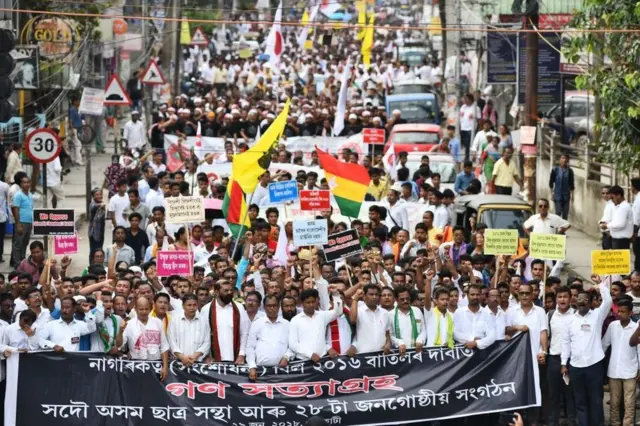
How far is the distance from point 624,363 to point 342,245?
121 inches

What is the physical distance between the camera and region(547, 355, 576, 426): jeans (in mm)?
16219

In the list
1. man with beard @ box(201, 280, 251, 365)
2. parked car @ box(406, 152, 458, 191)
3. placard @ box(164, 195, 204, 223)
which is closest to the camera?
man with beard @ box(201, 280, 251, 365)

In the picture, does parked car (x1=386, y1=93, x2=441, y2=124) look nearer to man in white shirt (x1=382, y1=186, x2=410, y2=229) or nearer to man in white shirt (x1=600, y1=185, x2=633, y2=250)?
man in white shirt (x1=382, y1=186, x2=410, y2=229)

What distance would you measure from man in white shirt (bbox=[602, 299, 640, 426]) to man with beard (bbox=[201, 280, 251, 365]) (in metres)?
3.41

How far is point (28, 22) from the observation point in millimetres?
31062

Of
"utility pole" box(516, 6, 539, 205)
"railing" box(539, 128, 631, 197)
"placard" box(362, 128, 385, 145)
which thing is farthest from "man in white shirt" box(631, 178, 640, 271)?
"placard" box(362, 128, 385, 145)

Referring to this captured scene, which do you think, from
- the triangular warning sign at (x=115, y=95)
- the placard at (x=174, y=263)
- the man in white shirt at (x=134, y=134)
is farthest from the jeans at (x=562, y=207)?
the placard at (x=174, y=263)

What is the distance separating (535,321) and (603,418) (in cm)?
109

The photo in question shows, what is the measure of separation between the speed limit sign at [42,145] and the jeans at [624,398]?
10135 mm

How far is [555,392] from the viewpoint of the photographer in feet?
53.2

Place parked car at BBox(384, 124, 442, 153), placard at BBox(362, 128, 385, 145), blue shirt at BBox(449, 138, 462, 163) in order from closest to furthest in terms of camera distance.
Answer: placard at BBox(362, 128, 385, 145) < blue shirt at BBox(449, 138, 462, 163) < parked car at BBox(384, 124, 442, 153)

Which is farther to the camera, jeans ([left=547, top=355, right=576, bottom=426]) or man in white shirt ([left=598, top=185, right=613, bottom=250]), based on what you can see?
man in white shirt ([left=598, top=185, right=613, bottom=250])

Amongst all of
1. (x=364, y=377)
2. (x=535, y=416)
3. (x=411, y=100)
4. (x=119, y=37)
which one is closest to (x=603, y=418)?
(x=535, y=416)

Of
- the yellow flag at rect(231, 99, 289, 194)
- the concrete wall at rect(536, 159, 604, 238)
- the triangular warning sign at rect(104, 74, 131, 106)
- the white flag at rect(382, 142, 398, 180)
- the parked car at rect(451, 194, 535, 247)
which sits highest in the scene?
the triangular warning sign at rect(104, 74, 131, 106)
